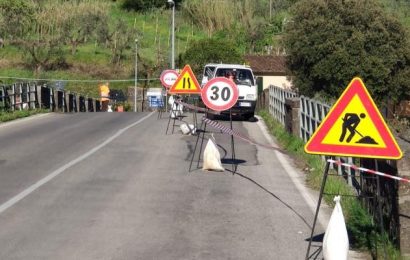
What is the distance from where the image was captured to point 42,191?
10.8 m

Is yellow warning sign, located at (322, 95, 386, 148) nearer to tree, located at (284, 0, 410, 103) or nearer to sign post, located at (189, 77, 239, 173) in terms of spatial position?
sign post, located at (189, 77, 239, 173)

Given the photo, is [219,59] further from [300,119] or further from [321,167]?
[321,167]

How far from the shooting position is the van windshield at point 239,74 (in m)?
27.3

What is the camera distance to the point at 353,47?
39.1 meters

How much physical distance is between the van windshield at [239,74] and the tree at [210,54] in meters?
21.4

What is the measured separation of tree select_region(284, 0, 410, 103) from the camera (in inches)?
1529

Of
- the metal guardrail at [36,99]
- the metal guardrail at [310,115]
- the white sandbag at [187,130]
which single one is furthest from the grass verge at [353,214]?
the metal guardrail at [36,99]

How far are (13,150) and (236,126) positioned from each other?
996 cm

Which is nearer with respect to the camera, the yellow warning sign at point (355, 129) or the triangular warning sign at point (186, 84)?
the yellow warning sign at point (355, 129)

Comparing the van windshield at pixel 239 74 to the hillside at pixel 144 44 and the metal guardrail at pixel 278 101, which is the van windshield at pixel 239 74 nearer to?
the metal guardrail at pixel 278 101

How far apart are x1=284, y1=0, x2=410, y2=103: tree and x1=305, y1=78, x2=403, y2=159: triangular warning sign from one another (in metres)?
31.9

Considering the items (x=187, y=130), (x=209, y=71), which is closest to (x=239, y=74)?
(x=209, y=71)

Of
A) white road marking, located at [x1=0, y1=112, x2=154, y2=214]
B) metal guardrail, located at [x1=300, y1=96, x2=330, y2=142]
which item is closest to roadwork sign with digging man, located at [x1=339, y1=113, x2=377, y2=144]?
white road marking, located at [x1=0, y1=112, x2=154, y2=214]

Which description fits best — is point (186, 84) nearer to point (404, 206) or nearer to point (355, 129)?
point (355, 129)
